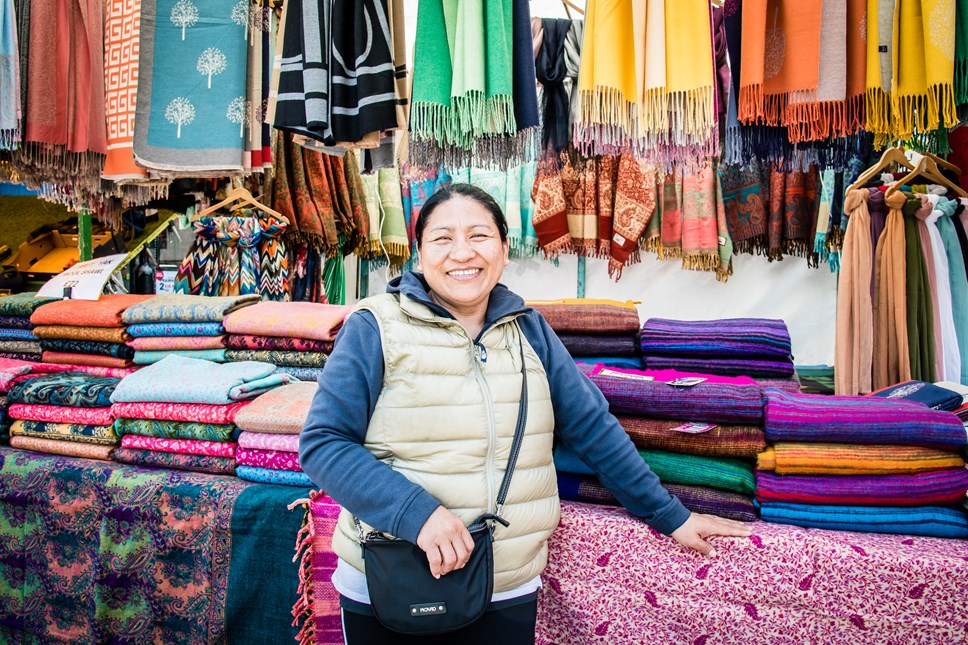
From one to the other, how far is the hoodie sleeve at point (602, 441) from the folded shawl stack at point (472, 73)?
0.73 meters

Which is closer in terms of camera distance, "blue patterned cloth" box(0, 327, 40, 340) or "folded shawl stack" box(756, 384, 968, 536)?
"folded shawl stack" box(756, 384, 968, 536)

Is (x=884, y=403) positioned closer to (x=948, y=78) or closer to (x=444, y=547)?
(x=948, y=78)

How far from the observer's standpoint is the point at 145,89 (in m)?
2.41

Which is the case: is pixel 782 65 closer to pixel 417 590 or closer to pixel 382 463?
pixel 382 463

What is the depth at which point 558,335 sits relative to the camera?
7.17 ft

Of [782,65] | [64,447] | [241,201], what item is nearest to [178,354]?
[64,447]

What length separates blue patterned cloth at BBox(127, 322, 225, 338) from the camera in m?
2.46

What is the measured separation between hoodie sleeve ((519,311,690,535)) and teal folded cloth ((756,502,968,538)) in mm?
307

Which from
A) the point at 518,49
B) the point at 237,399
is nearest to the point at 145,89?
the point at 237,399

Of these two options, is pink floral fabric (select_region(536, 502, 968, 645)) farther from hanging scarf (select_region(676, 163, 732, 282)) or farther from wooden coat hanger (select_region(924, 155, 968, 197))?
hanging scarf (select_region(676, 163, 732, 282))

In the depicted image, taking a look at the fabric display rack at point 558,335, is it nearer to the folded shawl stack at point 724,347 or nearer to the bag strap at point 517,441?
the folded shawl stack at point 724,347

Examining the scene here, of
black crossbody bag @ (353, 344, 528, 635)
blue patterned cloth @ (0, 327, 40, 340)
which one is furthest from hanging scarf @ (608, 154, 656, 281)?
blue patterned cloth @ (0, 327, 40, 340)

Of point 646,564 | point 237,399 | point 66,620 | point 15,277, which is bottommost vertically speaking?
point 66,620

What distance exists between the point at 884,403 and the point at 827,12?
1100 mm
